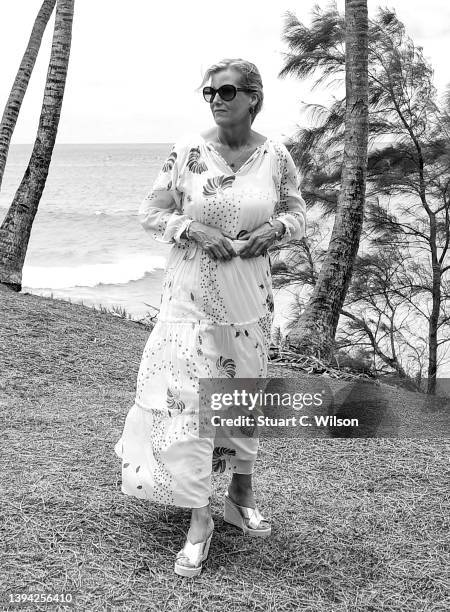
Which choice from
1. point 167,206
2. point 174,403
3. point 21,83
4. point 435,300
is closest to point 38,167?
point 21,83

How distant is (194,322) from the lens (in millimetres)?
2680

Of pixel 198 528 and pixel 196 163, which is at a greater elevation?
pixel 196 163

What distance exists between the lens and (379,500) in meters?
3.48

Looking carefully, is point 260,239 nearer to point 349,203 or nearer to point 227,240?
point 227,240

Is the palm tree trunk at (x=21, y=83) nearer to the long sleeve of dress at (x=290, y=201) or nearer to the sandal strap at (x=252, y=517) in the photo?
the long sleeve of dress at (x=290, y=201)

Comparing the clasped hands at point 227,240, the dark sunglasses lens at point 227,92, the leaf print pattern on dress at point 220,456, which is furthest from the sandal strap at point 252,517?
the dark sunglasses lens at point 227,92

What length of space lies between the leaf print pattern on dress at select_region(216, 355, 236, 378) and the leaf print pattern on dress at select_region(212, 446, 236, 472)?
34 centimetres

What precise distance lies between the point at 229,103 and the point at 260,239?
0.48 meters

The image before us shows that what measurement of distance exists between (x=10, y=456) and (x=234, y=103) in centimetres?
207

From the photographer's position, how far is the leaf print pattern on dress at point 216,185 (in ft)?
8.79

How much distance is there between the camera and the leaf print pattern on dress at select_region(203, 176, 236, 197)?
2678mm

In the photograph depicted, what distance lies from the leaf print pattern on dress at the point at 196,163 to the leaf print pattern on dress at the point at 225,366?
0.66 meters

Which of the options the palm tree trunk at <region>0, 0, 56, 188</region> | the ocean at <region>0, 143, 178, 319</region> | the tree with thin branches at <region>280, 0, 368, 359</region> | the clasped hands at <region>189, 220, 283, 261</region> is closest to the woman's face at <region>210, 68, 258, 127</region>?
the clasped hands at <region>189, 220, 283, 261</region>

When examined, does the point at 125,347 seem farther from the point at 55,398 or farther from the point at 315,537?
the point at 315,537
